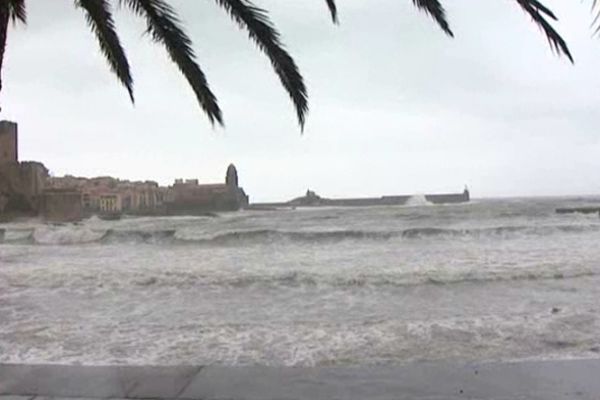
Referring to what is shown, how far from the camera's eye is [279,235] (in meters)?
30.1

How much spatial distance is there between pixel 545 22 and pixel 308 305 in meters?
7.13

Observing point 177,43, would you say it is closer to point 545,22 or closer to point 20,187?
point 545,22

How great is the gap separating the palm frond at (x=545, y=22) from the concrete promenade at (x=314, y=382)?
2453 mm

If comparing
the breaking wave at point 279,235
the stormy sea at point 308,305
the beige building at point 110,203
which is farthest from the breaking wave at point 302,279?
the beige building at point 110,203

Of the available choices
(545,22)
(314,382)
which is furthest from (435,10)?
(314,382)

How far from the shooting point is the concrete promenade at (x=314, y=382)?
4.07m

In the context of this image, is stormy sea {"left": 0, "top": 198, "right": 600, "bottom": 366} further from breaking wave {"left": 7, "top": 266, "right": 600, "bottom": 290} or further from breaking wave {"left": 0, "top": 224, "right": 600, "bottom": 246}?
breaking wave {"left": 0, "top": 224, "right": 600, "bottom": 246}

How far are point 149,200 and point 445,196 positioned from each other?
2435 inches

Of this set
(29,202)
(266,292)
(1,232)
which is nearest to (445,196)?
(29,202)

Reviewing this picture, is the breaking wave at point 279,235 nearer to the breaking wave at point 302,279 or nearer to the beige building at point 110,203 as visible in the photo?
the breaking wave at point 302,279

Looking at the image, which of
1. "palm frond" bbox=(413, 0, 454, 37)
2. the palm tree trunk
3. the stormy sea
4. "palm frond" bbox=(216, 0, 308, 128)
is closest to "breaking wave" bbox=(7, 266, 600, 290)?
the stormy sea

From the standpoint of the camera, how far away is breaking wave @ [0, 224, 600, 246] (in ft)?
91.1

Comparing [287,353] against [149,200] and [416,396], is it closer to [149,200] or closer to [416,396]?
[416,396]

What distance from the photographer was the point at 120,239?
32312 mm
